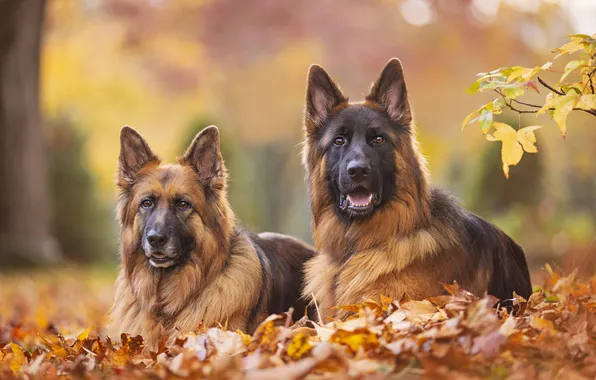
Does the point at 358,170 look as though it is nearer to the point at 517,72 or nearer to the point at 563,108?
the point at 517,72

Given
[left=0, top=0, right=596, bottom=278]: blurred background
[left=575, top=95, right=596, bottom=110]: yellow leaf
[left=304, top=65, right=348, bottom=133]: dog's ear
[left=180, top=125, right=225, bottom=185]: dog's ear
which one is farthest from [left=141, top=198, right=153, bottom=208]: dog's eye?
[left=0, top=0, right=596, bottom=278]: blurred background

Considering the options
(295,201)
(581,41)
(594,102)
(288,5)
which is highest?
(288,5)

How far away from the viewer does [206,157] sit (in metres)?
5.48

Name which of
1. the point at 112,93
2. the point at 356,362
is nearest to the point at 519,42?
the point at 112,93

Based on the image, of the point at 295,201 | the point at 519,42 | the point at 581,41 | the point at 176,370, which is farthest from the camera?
the point at 295,201

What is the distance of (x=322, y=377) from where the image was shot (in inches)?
121

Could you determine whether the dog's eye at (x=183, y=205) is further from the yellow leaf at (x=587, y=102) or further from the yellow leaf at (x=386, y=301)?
→ the yellow leaf at (x=587, y=102)

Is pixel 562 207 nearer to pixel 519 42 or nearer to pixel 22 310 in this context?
pixel 519 42

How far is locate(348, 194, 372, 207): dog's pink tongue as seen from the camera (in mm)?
4812

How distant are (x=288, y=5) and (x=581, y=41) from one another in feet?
54.0

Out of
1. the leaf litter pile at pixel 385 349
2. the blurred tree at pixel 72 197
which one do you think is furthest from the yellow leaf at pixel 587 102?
the blurred tree at pixel 72 197

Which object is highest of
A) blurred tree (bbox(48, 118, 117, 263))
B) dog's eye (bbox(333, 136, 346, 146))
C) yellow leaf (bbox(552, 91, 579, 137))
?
yellow leaf (bbox(552, 91, 579, 137))

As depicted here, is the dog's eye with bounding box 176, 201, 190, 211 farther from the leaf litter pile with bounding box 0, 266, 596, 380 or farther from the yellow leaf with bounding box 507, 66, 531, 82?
the yellow leaf with bounding box 507, 66, 531, 82

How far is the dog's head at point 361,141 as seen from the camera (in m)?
4.78
